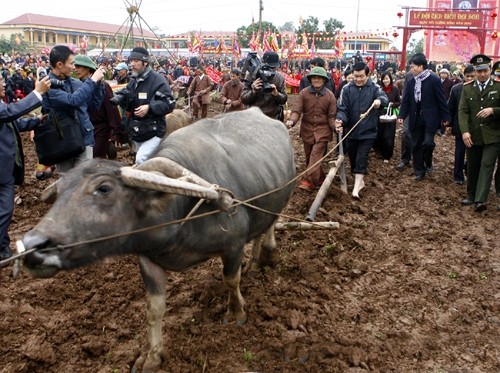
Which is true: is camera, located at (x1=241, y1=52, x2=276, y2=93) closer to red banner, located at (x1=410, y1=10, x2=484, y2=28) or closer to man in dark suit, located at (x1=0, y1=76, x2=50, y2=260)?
man in dark suit, located at (x1=0, y1=76, x2=50, y2=260)

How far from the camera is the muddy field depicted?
3.52 metres

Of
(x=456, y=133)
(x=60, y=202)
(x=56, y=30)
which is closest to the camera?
(x=60, y=202)

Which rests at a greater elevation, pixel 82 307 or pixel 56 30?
pixel 56 30

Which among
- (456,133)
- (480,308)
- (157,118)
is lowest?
(480,308)

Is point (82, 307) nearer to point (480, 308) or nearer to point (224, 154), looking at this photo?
point (224, 154)

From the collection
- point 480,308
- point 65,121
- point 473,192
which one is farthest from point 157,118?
point 473,192

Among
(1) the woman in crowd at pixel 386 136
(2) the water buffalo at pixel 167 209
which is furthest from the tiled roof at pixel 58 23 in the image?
(2) the water buffalo at pixel 167 209

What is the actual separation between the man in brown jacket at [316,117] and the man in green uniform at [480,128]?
1859 mm

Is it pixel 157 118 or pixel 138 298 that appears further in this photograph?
pixel 157 118

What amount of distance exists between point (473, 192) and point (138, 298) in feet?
16.8

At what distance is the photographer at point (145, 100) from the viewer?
18.1ft

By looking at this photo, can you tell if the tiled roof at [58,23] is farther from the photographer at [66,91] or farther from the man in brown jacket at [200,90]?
the photographer at [66,91]

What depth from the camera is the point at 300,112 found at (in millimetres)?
7430

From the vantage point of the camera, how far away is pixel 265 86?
22.2 ft
